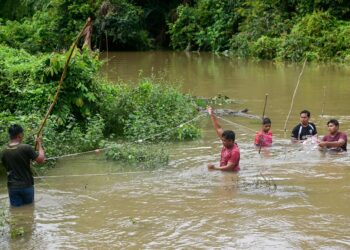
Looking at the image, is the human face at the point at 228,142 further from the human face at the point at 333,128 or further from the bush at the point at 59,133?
the bush at the point at 59,133

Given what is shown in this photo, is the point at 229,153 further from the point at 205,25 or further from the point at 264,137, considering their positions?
the point at 205,25

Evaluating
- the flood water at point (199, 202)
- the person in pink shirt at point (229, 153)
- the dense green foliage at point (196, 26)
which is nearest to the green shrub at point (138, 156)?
the flood water at point (199, 202)

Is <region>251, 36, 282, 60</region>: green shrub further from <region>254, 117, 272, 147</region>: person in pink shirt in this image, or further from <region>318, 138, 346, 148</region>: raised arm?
<region>318, 138, 346, 148</region>: raised arm

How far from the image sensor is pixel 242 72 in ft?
88.3

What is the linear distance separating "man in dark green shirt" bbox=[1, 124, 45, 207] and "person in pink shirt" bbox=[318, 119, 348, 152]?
6053 mm

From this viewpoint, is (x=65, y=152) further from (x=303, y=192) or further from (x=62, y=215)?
(x=303, y=192)

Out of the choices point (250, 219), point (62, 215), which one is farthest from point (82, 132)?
point (250, 219)

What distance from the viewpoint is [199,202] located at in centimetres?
856

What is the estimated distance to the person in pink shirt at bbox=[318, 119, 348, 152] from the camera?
1170 centimetres

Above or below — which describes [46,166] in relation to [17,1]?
below

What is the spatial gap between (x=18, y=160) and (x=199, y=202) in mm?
2509

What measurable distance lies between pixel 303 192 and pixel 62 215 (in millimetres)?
3449

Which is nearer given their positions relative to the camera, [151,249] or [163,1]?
[151,249]

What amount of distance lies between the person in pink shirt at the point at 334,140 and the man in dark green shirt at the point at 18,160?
19.9 feet
